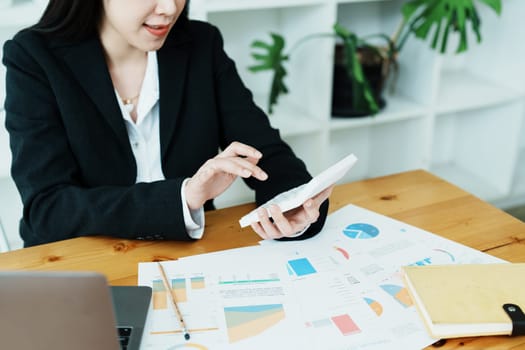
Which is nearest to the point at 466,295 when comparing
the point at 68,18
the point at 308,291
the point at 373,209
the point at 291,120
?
the point at 308,291

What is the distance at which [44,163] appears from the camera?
1.13m

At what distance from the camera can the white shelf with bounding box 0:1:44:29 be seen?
5.09 feet

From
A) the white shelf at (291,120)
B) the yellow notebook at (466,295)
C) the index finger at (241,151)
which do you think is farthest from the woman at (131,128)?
the white shelf at (291,120)

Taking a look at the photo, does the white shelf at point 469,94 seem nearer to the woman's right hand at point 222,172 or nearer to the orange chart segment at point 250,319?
the woman's right hand at point 222,172

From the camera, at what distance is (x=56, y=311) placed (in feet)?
2.00

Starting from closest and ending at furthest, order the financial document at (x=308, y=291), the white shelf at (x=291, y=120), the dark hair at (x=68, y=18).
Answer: the financial document at (x=308, y=291) < the dark hair at (x=68, y=18) < the white shelf at (x=291, y=120)

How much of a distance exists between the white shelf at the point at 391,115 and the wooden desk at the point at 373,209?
85 centimetres

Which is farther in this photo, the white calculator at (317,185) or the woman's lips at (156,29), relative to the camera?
the woman's lips at (156,29)

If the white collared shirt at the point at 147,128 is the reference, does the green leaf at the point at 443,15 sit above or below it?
above

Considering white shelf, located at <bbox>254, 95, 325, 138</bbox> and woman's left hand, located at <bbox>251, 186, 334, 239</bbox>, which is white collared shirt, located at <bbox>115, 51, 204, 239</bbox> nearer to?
woman's left hand, located at <bbox>251, 186, 334, 239</bbox>

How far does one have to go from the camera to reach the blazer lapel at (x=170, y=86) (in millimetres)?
1298

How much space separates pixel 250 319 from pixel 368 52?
59.5 inches

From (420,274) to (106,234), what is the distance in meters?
0.57

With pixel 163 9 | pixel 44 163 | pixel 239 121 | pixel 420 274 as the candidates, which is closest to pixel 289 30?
pixel 239 121
